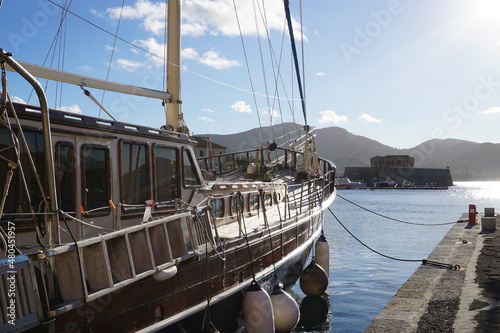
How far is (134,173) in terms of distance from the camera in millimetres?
8086

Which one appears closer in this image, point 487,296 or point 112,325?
point 112,325

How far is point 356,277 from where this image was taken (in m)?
19.0

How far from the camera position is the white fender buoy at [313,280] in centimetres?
1384

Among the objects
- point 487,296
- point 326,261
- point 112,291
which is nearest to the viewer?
point 112,291

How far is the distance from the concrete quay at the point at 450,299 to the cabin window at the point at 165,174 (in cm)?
490

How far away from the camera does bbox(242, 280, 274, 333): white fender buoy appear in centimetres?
903

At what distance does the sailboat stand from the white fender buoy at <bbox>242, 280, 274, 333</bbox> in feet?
1.03

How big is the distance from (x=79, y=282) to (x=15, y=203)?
1.64 metres

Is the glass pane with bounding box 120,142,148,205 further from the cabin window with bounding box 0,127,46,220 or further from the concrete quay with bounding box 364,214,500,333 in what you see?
the concrete quay with bounding box 364,214,500,333

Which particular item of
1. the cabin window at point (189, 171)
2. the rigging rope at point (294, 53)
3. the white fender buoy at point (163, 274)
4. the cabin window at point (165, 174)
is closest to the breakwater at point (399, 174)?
the rigging rope at point (294, 53)

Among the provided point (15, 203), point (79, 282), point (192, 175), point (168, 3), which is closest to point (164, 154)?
point (192, 175)

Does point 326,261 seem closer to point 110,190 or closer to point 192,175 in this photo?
point 192,175

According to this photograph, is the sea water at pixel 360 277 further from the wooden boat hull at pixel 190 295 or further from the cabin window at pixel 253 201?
the cabin window at pixel 253 201

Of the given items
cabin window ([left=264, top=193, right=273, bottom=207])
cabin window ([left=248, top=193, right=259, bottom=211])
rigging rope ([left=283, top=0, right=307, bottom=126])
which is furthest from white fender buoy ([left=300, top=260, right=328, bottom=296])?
rigging rope ([left=283, top=0, right=307, bottom=126])
